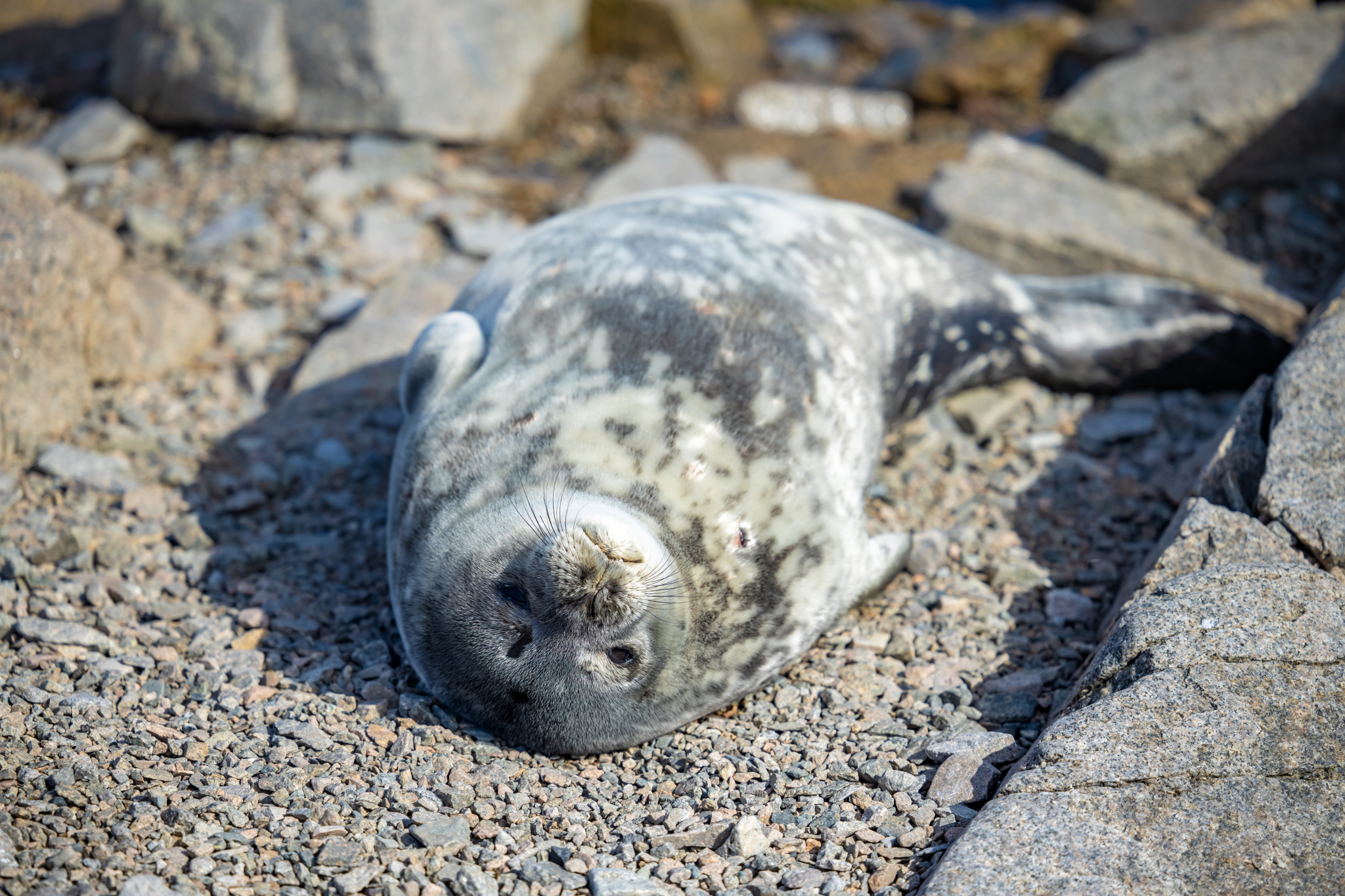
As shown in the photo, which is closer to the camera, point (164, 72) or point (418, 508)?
point (418, 508)

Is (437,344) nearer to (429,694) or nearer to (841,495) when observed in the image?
(429,694)

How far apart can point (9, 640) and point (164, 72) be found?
351 cm

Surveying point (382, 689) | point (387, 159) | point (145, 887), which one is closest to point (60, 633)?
point (382, 689)

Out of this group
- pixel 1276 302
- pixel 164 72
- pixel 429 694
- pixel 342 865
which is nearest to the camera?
pixel 342 865

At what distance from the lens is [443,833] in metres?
2.29

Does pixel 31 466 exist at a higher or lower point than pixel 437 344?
lower

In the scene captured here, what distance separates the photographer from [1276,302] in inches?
175

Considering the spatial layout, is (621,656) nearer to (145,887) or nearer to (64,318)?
(145,887)

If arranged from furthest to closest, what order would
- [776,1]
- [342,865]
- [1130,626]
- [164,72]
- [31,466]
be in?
1. [776,1]
2. [164,72]
3. [31,466]
4. [1130,626]
5. [342,865]

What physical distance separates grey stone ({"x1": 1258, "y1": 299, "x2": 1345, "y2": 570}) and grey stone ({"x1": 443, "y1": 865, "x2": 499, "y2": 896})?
2.15 m

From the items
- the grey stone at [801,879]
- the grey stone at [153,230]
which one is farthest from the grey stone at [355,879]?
the grey stone at [153,230]

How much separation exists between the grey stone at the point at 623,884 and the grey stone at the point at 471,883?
0.68ft

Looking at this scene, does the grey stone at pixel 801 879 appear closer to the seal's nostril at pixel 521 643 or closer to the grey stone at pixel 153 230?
the seal's nostril at pixel 521 643

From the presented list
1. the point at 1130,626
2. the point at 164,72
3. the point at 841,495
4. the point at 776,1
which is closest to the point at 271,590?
the point at 841,495
